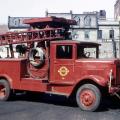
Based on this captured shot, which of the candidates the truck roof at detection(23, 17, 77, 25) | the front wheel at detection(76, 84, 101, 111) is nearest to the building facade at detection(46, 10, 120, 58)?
the truck roof at detection(23, 17, 77, 25)

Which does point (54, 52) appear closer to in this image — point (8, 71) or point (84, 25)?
point (8, 71)

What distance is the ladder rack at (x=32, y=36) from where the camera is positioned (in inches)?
472

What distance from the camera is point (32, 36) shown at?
Answer: 12477 millimetres

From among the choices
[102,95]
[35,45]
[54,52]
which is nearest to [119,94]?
[102,95]

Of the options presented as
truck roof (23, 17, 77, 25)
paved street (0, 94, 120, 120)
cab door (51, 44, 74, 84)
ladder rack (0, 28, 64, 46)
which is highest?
truck roof (23, 17, 77, 25)

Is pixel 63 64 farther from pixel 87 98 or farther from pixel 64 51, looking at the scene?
pixel 87 98

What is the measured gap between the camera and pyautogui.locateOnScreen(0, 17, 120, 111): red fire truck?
1049cm

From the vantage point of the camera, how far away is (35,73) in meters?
12.1

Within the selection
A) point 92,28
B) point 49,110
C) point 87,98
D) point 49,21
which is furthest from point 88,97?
point 92,28

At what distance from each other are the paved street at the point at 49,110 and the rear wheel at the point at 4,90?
25 cm

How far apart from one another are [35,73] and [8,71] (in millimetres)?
1091

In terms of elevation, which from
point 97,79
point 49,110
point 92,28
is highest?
point 92,28

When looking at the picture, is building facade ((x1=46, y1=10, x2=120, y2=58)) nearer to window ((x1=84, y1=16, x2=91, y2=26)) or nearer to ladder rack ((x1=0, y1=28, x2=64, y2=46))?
window ((x1=84, y1=16, x2=91, y2=26))

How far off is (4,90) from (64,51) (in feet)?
9.15
